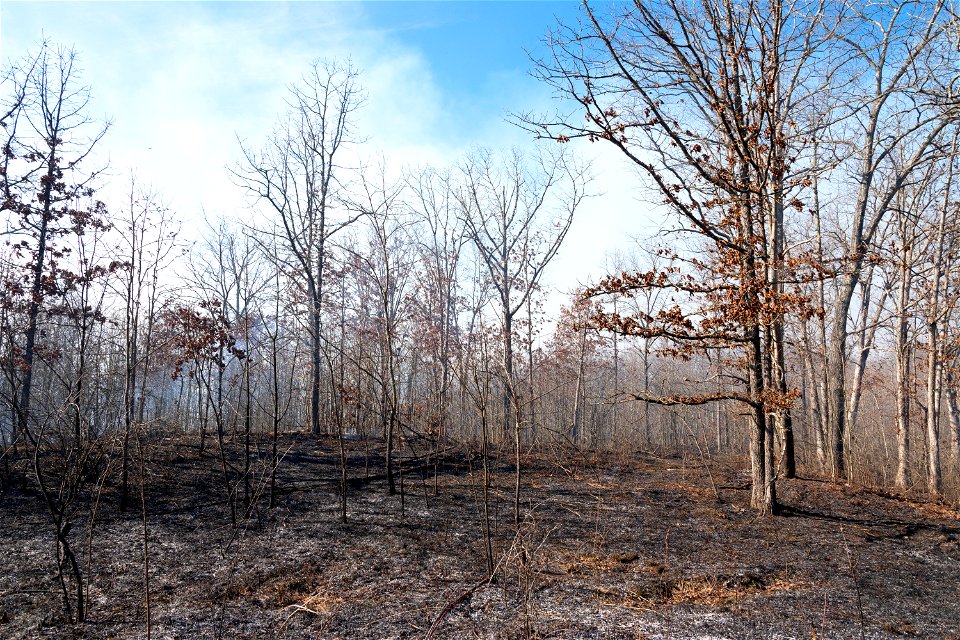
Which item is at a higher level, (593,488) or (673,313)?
(673,313)

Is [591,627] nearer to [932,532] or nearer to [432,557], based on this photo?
[432,557]

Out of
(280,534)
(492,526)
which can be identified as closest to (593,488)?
(492,526)

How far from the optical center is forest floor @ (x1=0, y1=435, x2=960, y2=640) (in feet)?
13.8

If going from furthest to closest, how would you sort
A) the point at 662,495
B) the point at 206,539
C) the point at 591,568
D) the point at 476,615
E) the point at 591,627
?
the point at 662,495 < the point at 206,539 < the point at 591,568 < the point at 476,615 < the point at 591,627

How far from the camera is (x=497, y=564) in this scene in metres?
3.94

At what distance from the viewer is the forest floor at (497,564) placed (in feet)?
13.8

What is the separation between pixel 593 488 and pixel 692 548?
2.78m

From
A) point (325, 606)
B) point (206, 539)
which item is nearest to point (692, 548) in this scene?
point (325, 606)

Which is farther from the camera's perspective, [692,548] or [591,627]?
[692,548]

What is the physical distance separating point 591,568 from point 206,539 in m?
4.15

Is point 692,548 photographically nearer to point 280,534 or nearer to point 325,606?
point 325,606

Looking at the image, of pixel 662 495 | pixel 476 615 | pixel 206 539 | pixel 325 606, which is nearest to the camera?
pixel 476 615

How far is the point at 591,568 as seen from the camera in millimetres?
5441

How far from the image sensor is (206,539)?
636 centimetres
